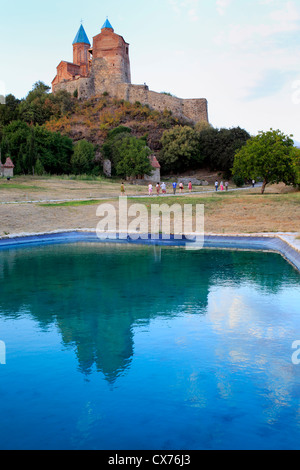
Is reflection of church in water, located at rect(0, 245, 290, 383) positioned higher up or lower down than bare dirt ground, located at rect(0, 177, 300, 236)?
lower down

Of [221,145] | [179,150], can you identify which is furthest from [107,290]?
[221,145]

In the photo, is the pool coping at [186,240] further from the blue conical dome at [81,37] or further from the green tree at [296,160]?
the blue conical dome at [81,37]

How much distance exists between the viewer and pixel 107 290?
1111 centimetres

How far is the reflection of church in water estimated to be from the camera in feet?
25.1

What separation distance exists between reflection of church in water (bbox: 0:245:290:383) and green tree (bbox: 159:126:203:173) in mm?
53391

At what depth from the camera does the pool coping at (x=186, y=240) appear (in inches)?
674

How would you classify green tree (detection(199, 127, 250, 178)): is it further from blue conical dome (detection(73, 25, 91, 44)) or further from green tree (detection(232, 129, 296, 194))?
blue conical dome (detection(73, 25, 91, 44))

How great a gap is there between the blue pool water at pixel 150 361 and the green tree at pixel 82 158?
49.3m

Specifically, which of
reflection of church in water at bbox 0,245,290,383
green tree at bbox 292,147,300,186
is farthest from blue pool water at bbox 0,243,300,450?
green tree at bbox 292,147,300,186

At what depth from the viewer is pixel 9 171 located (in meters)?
44.0

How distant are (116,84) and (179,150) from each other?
23.5 m

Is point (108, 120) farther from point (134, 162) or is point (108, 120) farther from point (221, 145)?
point (134, 162)

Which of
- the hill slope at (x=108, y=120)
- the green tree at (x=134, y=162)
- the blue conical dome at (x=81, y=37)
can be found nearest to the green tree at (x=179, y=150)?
the hill slope at (x=108, y=120)
